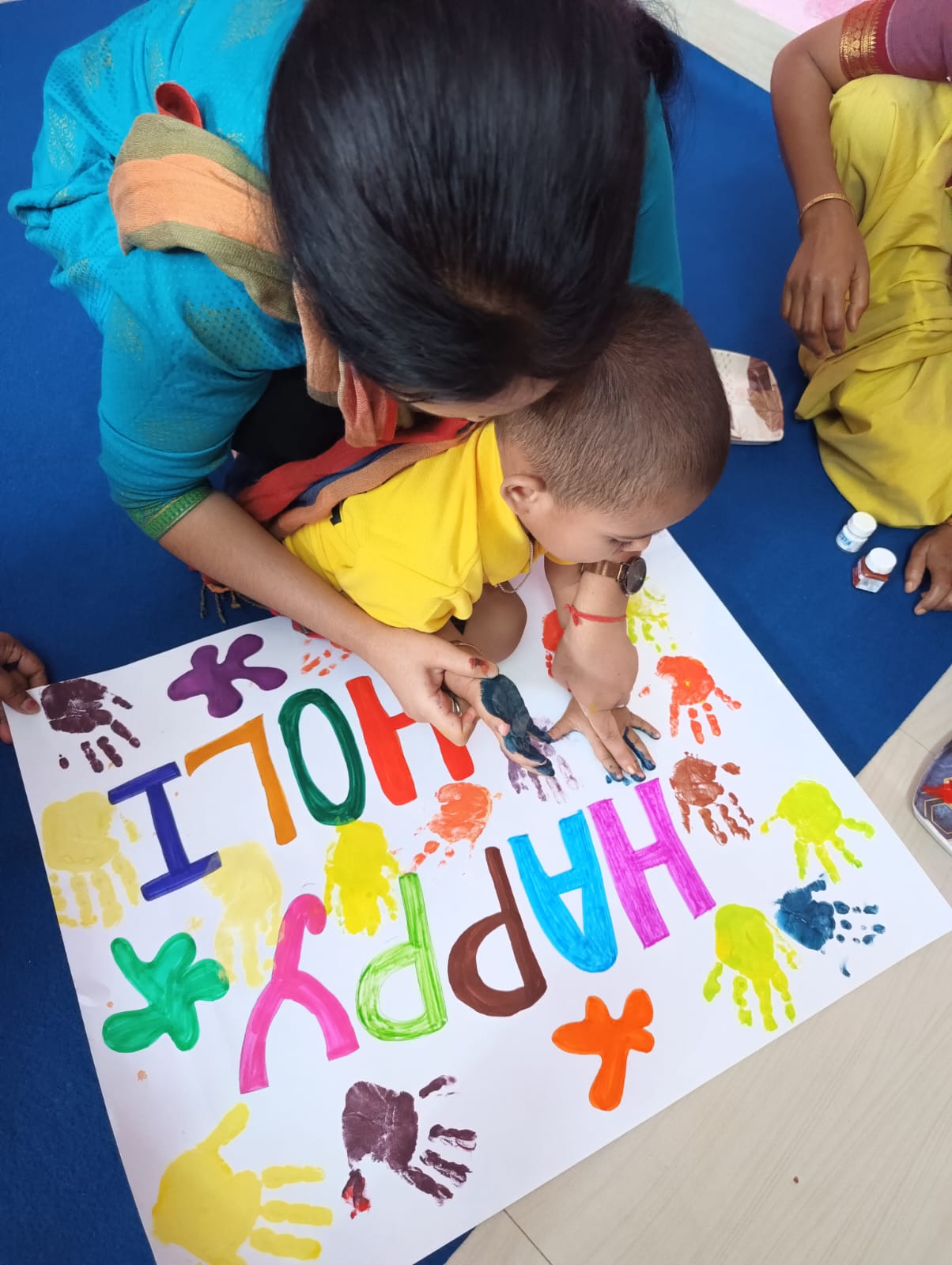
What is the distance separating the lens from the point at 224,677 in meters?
0.73

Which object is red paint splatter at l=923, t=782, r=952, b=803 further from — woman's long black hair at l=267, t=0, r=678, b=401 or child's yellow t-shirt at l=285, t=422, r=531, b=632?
woman's long black hair at l=267, t=0, r=678, b=401

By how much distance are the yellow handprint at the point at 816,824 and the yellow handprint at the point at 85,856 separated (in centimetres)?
54

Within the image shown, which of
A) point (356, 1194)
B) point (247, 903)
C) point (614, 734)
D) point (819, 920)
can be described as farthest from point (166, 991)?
point (819, 920)

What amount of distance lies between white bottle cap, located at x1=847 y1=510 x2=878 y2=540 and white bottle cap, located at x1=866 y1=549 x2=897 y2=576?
25mm

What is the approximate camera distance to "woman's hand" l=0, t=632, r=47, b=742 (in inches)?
27.1

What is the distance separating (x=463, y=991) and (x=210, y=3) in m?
0.73

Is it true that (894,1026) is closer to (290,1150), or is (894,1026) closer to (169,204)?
(290,1150)

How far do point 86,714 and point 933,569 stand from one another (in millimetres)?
881

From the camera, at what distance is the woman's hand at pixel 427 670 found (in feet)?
2.20

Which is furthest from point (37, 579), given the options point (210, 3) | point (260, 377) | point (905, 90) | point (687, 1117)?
point (905, 90)

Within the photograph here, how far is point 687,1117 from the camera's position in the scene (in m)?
0.61

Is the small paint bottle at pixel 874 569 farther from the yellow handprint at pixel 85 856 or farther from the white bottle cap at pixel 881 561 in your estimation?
the yellow handprint at pixel 85 856

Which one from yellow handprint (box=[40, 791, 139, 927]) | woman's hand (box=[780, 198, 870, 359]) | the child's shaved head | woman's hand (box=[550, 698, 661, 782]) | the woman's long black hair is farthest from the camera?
woman's hand (box=[780, 198, 870, 359])

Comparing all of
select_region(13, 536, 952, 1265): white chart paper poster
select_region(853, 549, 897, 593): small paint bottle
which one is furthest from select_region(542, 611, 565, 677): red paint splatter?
select_region(853, 549, 897, 593): small paint bottle
